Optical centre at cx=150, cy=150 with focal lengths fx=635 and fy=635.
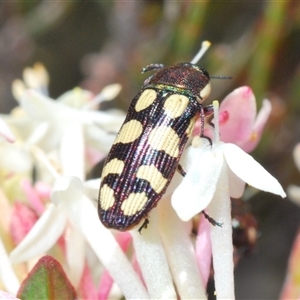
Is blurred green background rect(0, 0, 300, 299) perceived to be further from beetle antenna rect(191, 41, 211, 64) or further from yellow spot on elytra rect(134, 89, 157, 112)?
yellow spot on elytra rect(134, 89, 157, 112)

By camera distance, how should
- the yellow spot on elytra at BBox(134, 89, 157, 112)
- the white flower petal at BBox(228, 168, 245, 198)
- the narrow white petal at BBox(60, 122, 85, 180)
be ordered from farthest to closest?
the narrow white petal at BBox(60, 122, 85, 180) → the yellow spot on elytra at BBox(134, 89, 157, 112) → the white flower petal at BBox(228, 168, 245, 198)

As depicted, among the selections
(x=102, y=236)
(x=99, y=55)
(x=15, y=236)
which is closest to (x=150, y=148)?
(x=102, y=236)

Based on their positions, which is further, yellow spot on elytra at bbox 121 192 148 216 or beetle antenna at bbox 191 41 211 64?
beetle antenna at bbox 191 41 211 64

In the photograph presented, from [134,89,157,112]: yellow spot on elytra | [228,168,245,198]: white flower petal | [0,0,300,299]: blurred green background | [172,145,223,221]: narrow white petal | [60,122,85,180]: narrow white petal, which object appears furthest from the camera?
[0,0,300,299]: blurred green background

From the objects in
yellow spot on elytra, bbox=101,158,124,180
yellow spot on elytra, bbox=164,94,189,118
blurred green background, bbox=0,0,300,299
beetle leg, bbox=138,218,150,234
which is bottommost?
blurred green background, bbox=0,0,300,299

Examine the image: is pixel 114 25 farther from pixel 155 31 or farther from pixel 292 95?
pixel 292 95

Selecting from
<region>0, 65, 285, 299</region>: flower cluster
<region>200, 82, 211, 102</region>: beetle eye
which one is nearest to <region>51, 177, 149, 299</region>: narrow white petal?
<region>0, 65, 285, 299</region>: flower cluster

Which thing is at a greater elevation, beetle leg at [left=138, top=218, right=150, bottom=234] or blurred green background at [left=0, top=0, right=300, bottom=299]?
beetle leg at [left=138, top=218, right=150, bottom=234]
